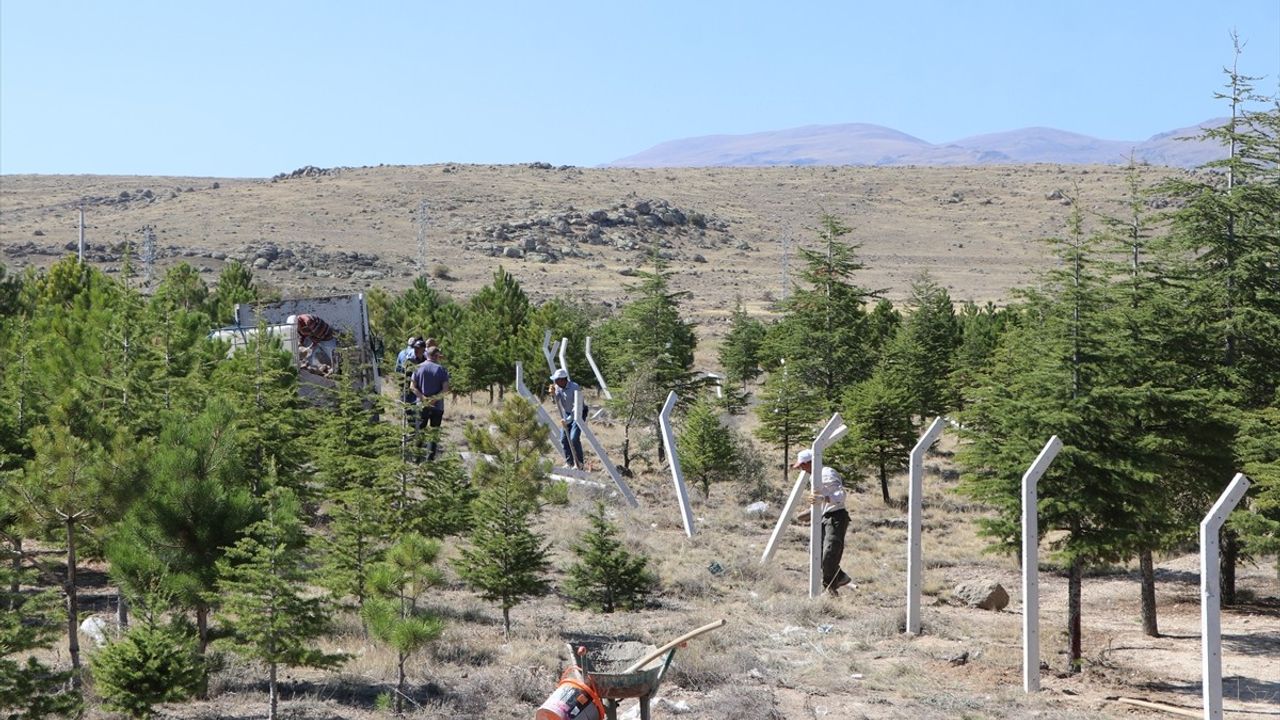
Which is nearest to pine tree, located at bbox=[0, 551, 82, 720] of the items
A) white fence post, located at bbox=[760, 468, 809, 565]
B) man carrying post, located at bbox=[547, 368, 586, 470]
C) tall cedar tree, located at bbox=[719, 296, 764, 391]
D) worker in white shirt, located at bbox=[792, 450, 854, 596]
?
worker in white shirt, located at bbox=[792, 450, 854, 596]

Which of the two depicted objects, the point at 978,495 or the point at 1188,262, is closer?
the point at 978,495

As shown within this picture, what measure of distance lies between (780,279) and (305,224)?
1641 inches

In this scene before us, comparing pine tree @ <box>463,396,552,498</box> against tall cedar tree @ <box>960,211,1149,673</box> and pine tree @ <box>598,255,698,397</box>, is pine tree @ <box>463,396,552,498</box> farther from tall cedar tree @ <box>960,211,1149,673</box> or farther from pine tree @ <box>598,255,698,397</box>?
pine tree @ <box>598,255,698,397</box>

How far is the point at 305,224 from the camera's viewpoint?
10594 cm

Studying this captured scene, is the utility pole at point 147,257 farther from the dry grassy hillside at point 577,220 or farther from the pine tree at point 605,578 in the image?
the pine tree at point 605,578

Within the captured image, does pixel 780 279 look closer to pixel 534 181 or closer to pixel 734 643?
pixel 534 181

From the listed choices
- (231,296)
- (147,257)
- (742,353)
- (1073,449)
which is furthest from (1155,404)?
(147,257)

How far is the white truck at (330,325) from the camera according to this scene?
21.1 meters

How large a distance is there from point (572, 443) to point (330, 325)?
529cm

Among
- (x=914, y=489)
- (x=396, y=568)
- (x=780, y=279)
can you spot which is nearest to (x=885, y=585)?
(x=914, y=489)

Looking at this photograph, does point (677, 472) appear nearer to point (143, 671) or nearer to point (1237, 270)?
point (1237, 270)

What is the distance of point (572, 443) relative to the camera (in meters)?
20.8

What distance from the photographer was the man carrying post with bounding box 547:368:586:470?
20.5 metres

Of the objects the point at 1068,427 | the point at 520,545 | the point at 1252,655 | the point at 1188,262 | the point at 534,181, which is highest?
the point at 534,181
